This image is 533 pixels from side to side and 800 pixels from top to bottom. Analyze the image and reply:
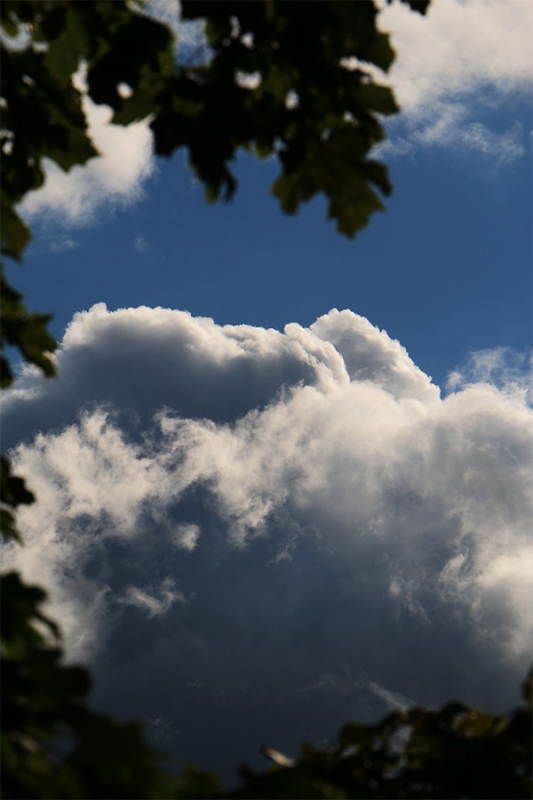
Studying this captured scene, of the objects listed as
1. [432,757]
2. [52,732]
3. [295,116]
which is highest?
[295,116]

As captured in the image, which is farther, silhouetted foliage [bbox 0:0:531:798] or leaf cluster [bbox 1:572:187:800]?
silhouetted foliage [bbox 0:0:531:798]

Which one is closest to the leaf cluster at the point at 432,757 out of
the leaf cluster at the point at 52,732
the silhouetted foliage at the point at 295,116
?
the silhouetted foliage at the point at 295,116

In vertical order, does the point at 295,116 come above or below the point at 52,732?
above

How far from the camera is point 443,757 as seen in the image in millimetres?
4602

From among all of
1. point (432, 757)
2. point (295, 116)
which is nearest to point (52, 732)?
point (432, 757)

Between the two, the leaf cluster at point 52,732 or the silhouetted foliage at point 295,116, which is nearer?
the leaf cluster at point 52,732

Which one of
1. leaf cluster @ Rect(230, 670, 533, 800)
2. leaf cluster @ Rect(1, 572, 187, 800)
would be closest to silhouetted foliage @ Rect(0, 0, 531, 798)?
leaf cluster @ Rect(230, 670, 533, 800)

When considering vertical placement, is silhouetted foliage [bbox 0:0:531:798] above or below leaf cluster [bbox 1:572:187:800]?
above

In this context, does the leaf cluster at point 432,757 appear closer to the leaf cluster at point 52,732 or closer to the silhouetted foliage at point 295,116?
the silhouetted foliage at point 295,116

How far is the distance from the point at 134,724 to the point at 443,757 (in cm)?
247

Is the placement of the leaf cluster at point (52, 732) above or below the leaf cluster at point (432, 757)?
below

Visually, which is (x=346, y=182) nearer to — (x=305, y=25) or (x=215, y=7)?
(x=305, y=25)

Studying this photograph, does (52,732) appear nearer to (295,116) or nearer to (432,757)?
(432,757)

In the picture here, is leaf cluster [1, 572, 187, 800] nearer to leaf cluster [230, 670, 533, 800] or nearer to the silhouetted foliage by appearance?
the silhouetted foliage
